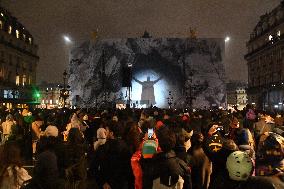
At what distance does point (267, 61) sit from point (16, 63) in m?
44.4

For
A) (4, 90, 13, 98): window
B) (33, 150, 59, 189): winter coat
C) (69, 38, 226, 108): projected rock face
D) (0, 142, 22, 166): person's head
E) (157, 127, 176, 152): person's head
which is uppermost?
(69, 38, 226, 108): projected rock face

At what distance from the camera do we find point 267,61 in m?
75.4

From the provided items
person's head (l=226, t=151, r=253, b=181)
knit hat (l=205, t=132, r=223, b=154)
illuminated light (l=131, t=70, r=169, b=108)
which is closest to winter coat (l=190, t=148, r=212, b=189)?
knit hat (l=205, t=132, r=223, b=154)

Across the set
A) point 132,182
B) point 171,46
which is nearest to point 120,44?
point 171,46

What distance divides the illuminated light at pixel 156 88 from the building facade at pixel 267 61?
682 inches

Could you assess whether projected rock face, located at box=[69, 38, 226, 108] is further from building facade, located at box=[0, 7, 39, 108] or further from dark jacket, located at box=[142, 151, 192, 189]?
dark jacket, located at box=[142, 151, 192, 189]

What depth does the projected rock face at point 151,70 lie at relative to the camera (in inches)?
2908

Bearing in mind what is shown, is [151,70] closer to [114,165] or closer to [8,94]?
[8,94]

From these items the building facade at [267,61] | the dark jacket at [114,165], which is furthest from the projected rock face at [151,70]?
the dark jacket at [114,165]

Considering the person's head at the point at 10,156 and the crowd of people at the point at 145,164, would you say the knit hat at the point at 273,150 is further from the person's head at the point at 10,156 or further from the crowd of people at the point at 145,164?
the person's head at the point at 10,156

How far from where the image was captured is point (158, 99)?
2987 inches

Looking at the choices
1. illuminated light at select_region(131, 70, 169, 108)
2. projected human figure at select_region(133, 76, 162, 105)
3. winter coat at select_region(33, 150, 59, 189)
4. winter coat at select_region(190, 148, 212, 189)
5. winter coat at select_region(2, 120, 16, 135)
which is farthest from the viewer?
illuminated light at select_region(131, 70, 169, 108)

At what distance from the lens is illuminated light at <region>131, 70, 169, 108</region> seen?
75.6 m

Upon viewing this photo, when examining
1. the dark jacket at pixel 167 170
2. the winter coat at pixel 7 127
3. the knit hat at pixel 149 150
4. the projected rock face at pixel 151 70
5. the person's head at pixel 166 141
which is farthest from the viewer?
the projected rock face at pixel 151 70
